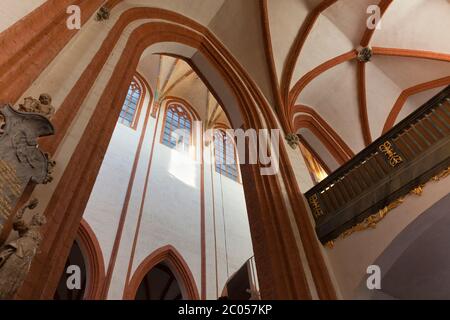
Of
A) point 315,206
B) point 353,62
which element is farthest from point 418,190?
point 353,62

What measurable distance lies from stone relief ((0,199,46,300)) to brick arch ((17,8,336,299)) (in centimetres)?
35

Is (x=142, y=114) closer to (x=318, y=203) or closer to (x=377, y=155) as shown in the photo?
(x=318, y=203)

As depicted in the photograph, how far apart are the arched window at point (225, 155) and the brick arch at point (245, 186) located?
5331mm

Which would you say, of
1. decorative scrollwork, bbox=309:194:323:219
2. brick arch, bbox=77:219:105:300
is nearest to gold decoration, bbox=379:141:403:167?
decorative scrollwork, bbox=309:194:323:219

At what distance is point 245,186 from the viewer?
6.70m

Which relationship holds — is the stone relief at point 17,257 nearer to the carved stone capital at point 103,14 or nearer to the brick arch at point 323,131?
the carved stone capital at point 103,14

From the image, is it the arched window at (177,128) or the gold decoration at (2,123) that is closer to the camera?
the gold decoration at (2,123)

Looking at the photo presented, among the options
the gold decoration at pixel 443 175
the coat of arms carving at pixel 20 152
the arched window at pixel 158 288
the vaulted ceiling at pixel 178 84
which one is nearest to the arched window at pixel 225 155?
the vaulted ceiling at pixel 178 84

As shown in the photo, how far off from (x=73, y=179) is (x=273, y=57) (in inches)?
272

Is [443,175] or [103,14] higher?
[103,14]

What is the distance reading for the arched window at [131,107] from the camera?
11.5 metres

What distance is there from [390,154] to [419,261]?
1.53 meters

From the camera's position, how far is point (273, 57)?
360 inches

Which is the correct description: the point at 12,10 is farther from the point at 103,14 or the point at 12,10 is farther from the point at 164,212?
the point at 164,212
